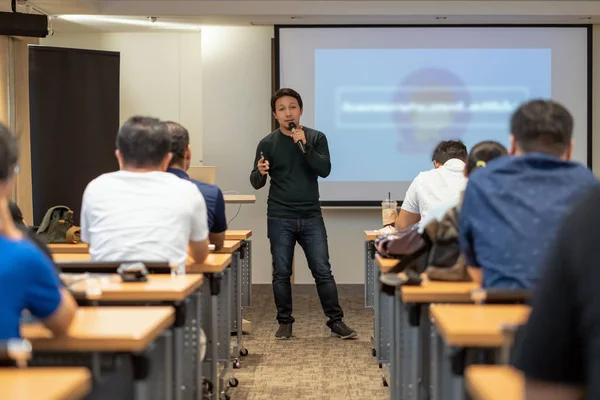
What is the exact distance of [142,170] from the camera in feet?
10.6

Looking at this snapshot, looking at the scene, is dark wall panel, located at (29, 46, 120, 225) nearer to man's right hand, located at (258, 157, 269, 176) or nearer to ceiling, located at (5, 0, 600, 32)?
ceiling, located at (5, 0, 600, 32)

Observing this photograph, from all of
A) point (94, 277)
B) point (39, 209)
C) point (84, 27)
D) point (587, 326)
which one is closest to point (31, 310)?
point (94, 277)

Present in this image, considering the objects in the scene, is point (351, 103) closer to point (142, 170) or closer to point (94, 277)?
point (142, 170)

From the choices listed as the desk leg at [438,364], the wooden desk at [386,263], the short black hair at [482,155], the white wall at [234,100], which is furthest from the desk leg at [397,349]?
the white wall at [234,100]

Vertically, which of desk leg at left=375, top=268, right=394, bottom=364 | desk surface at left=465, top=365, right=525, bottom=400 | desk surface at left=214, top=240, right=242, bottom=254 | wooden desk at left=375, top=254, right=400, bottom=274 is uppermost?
desk surface at left=465, top=365, right=525, bottom=400

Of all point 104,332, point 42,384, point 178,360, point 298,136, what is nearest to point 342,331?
point 298,136

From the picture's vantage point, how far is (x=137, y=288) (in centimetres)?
264

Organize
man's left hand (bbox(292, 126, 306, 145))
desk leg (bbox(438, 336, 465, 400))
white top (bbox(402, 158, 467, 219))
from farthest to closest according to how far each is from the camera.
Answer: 1. man's left hand (bbox(292, 126, 306, 145))
2. white top (bbox(402, 158, 467, 219))
3. desk leg (bbox(438, 336, 465, 400))

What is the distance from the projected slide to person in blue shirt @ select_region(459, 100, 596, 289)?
16.4 feet

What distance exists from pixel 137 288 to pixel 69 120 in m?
4.53

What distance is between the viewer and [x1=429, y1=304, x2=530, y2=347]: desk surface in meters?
1.98

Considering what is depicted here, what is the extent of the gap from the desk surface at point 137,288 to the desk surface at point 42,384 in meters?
0.89

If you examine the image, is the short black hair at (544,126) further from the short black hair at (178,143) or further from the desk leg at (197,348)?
the short black hair at (178,143)

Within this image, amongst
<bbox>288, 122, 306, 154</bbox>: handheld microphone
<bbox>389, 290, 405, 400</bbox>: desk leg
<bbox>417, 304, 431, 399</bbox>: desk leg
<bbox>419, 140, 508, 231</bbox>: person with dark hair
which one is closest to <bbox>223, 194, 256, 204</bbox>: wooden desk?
<bbox>288, 122, 306, 154</bbox>: handheld microphone
